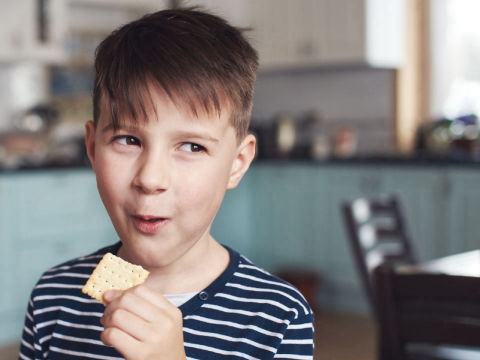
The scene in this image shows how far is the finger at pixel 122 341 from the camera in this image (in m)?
0.58

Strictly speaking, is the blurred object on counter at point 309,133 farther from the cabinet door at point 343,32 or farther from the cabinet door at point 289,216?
the cabinet door at point 343,32

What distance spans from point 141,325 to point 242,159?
0.30 m

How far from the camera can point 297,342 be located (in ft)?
2.53

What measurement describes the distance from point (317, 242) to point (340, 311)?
1.52ft

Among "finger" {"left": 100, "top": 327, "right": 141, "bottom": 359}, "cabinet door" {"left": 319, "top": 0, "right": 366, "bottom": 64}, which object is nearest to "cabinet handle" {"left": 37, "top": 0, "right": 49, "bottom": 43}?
"cabinet door" {"left": 319, "top": 0, "right": 366, "bottom": 64}

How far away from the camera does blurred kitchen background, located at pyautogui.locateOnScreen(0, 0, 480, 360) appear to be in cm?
326

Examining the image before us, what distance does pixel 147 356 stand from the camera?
1.95 ft

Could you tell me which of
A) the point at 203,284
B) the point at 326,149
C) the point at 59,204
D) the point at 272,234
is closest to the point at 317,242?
the point at 272,234

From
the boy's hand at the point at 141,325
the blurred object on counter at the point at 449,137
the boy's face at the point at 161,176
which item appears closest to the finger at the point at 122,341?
the boy's hand at the point at 141,325

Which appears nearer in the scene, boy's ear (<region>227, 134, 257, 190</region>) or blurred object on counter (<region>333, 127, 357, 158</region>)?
boy's ear (<region>227, 134, 257, 190</region>)

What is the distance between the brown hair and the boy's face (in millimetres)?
18

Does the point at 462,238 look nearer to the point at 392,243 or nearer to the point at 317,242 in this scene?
the point at 392,243

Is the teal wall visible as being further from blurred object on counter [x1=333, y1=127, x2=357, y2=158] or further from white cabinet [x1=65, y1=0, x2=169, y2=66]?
white cabinet [x1=65, y1=0, x2=169, y2=66]

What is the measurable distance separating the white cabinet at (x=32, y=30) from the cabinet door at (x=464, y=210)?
103 inches
